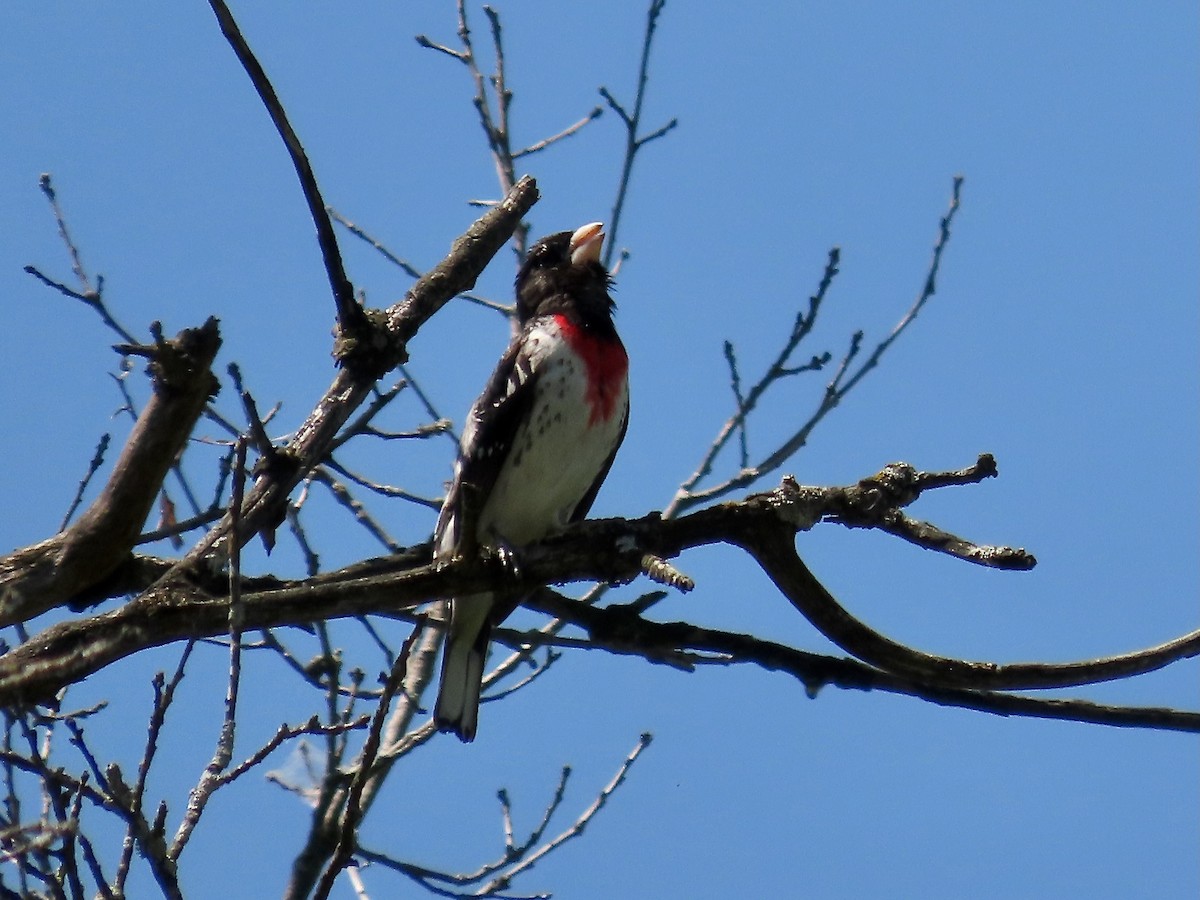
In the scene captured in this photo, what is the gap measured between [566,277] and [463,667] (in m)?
1.61

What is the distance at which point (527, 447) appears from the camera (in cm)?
446

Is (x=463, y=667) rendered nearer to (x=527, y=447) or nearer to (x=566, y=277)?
(x=527, y=447)

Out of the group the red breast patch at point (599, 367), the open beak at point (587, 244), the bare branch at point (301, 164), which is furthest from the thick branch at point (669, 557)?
the open beak at point (587, 244)

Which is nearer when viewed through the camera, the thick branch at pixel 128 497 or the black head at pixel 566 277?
the thick branch at pixel 128 497

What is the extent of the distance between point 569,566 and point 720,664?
45 cm

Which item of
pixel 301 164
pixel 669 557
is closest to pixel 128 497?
pixel 301 164

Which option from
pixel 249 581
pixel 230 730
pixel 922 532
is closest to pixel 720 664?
pixel 922 532

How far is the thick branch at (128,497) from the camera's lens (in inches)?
94.3

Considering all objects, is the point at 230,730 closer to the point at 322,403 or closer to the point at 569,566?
the point at 569,566

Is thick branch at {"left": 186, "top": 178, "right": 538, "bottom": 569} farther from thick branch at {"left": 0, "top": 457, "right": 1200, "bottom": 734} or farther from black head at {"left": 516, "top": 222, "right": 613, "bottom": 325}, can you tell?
black head at {"left": 516, "top": 222, "right": 613, "bottom": 325}

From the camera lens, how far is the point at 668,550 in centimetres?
290

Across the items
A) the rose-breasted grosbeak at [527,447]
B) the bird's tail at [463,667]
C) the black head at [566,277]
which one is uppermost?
the black head at [566,277]

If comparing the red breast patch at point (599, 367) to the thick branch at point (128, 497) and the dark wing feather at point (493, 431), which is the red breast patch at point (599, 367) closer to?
the dark wing feather at point (493, 431)

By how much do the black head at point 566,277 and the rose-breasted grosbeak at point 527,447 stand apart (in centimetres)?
24
